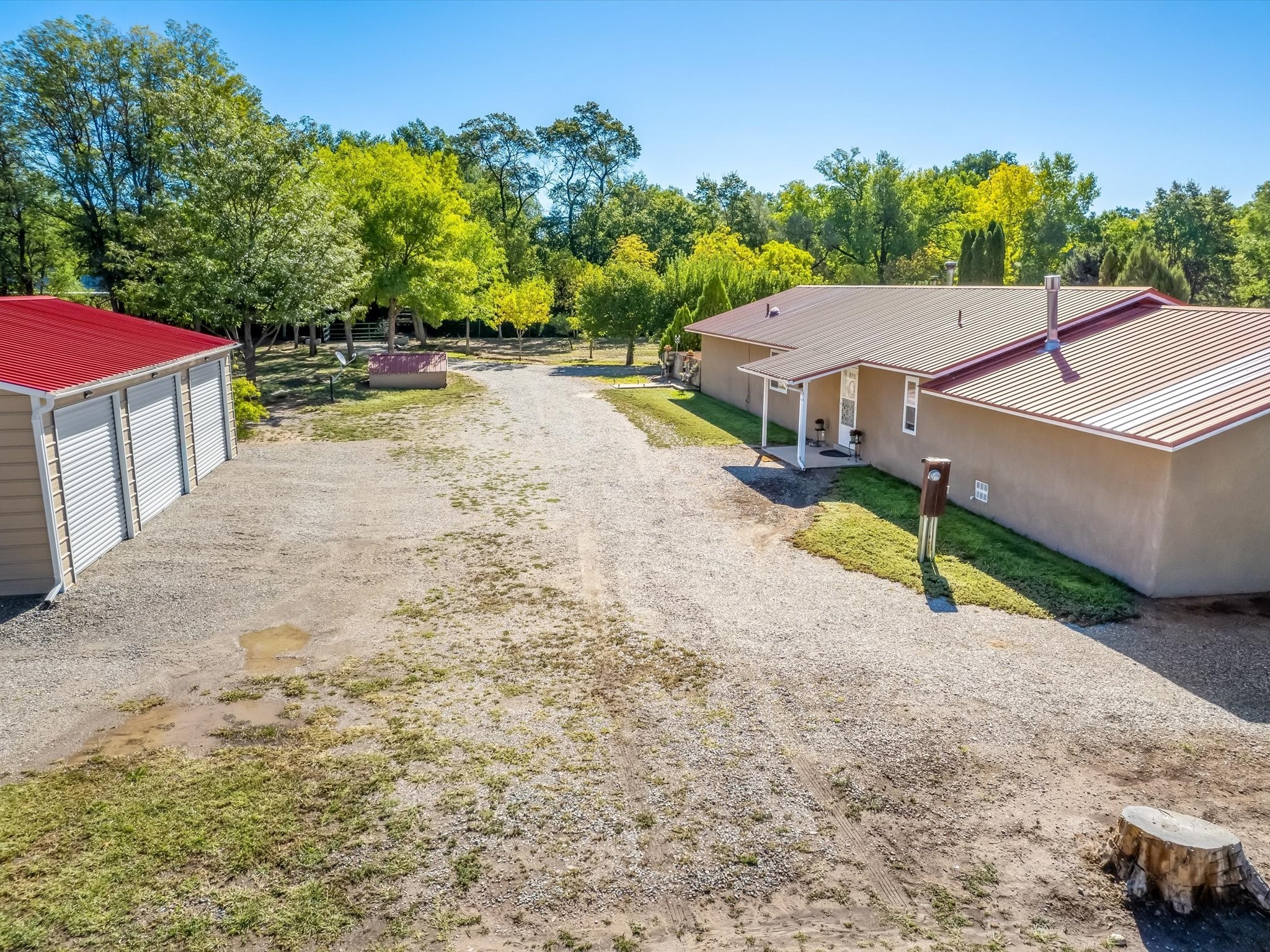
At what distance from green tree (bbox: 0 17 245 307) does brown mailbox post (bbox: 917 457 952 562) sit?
98.2 feet

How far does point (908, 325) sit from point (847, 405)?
7.81 feet

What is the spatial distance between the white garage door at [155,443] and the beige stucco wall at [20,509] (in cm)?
280

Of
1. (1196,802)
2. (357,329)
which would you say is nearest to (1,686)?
(1196,802)

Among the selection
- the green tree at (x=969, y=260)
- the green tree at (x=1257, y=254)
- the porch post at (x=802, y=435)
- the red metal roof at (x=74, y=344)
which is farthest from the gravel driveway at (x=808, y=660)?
the green tree at (x=1257, y=254)

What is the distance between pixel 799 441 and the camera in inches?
708

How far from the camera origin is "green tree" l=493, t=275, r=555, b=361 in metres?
41.2

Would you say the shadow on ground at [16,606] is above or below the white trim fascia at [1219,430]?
below

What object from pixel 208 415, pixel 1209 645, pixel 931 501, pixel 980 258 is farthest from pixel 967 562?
pixel 980 258

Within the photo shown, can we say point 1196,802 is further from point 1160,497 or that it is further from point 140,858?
point 140,858

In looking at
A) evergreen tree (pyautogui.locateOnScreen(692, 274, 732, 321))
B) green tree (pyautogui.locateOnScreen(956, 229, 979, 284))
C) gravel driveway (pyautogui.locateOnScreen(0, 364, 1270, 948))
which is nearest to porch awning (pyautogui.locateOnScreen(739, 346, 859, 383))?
gravel driveway (pyautogui.locateOnScreen(0, 364, 1270, 948))

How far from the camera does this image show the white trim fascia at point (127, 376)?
1009 cm

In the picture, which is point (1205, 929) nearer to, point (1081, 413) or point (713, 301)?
point (1081, 413)

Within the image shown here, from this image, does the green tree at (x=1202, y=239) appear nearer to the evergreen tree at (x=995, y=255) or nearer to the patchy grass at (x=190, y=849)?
the evergreen tree at (x=995, y=255)

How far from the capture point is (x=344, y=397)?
28234 mm
